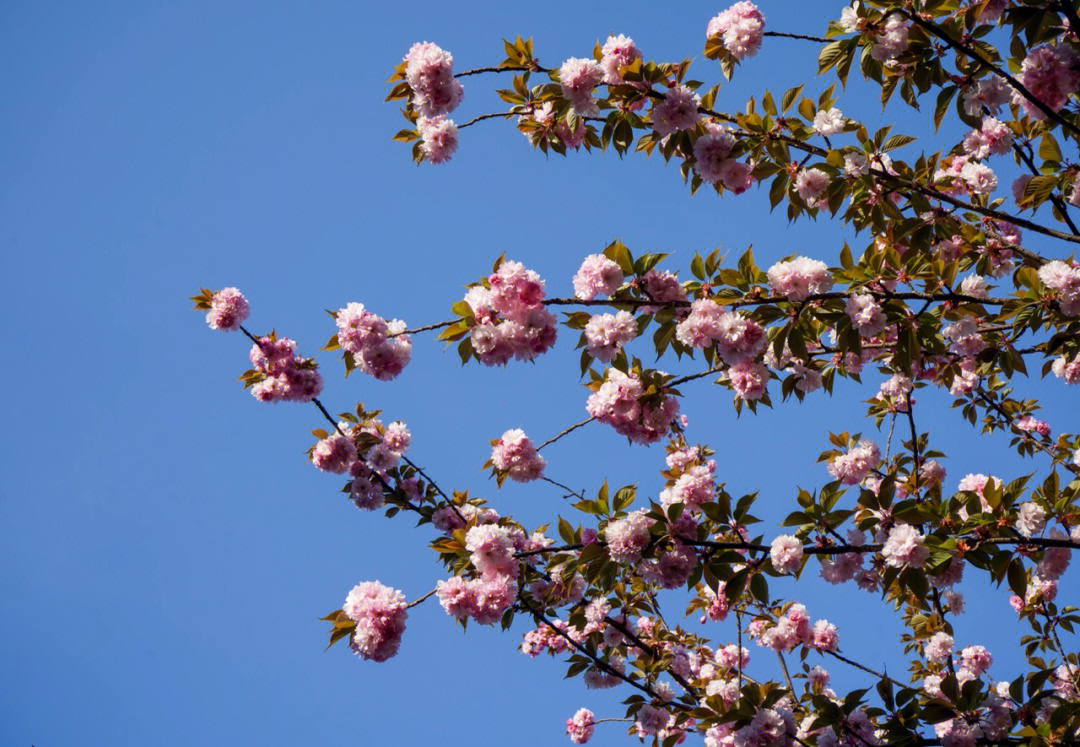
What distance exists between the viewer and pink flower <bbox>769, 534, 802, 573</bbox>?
2918 millimetres

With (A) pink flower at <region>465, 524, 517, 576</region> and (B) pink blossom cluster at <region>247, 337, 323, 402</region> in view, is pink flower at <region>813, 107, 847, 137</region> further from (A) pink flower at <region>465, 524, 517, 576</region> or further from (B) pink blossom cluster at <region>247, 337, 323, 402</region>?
(B) pink blossom cluster at <region>247, 337, 323, 402</region>

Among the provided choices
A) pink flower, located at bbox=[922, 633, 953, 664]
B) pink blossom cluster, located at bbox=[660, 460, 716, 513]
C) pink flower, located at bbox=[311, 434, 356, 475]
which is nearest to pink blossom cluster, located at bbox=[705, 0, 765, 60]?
pink blossom cluster, located at bbox=[660, 460, 716, 513]

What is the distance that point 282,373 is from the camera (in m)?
4.95

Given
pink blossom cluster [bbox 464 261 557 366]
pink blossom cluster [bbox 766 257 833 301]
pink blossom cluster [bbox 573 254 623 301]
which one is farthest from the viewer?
pink blossom cluster [bbox 464 261 557 366]

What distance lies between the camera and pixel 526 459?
4.15 meters

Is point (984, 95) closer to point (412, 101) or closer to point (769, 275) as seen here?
point (769, 275)

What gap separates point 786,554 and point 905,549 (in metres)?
0.48

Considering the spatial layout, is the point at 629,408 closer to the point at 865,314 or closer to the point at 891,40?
the point at 865,314

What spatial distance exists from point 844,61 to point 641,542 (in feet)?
8.12

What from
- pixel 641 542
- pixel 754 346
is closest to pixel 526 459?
pixel 641 542

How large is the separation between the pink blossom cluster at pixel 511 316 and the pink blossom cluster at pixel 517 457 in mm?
808

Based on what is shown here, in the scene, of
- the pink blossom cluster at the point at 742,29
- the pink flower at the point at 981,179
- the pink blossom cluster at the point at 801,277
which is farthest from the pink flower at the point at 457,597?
the pink flower at the point at 981,179

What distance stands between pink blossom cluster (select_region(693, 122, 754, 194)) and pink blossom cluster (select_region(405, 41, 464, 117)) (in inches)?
53.7

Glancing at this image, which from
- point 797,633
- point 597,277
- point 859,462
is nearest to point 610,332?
point 597,277
